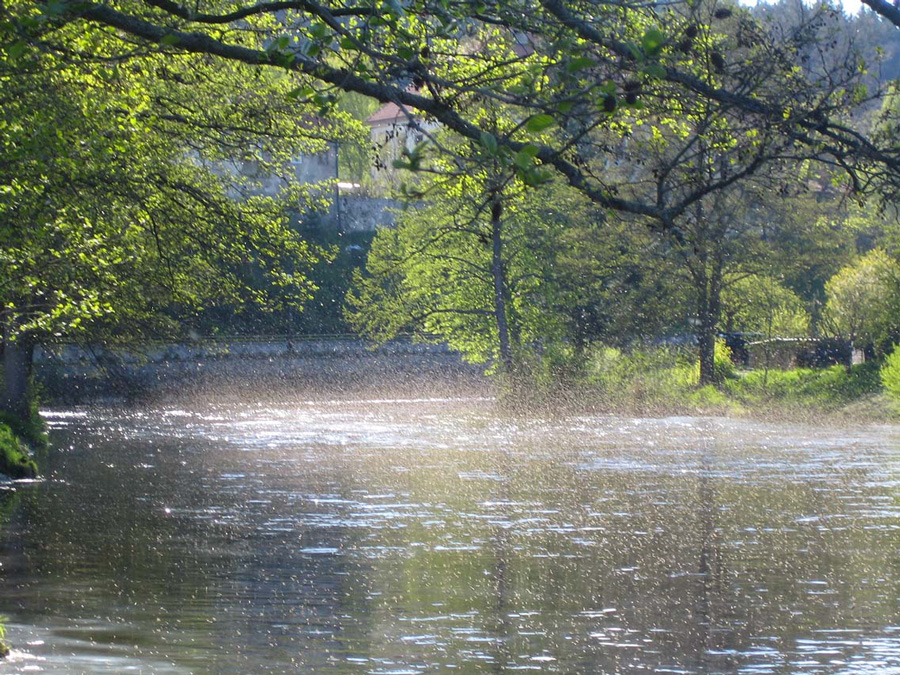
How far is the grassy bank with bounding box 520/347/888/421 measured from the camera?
40.5m

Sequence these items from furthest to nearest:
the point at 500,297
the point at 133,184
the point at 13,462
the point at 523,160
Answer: the point at 500,297 → the point at 13,462 → the point at 133,184 → the point at 523,160

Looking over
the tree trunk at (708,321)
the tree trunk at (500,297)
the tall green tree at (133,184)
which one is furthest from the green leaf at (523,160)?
the tree trunk at (500,297)

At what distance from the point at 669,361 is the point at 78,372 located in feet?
72.4

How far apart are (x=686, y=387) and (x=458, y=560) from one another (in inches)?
1172

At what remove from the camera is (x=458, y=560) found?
596 inches

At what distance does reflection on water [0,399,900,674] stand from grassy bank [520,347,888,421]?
447 inches

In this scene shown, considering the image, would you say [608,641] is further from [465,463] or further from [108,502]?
[465,463]

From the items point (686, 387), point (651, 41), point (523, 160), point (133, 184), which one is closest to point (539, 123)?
point (523, 160)

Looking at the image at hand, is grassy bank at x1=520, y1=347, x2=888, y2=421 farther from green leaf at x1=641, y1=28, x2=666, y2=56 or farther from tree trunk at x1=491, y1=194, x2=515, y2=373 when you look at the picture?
green leaf at x1=641, y1=28, x2=666, y2=56

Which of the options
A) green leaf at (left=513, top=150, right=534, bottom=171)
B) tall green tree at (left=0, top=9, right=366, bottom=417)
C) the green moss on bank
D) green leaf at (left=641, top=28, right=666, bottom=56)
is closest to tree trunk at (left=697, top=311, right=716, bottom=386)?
tall green tree at (left=0, top=9, right=366, bottom=417)

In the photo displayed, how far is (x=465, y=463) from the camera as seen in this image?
26484 mm

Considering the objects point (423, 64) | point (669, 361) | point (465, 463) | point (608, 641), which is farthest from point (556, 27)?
point (669, 361)

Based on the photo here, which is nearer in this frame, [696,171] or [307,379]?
[696,171]

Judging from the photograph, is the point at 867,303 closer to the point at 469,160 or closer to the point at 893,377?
the point at 893,377
